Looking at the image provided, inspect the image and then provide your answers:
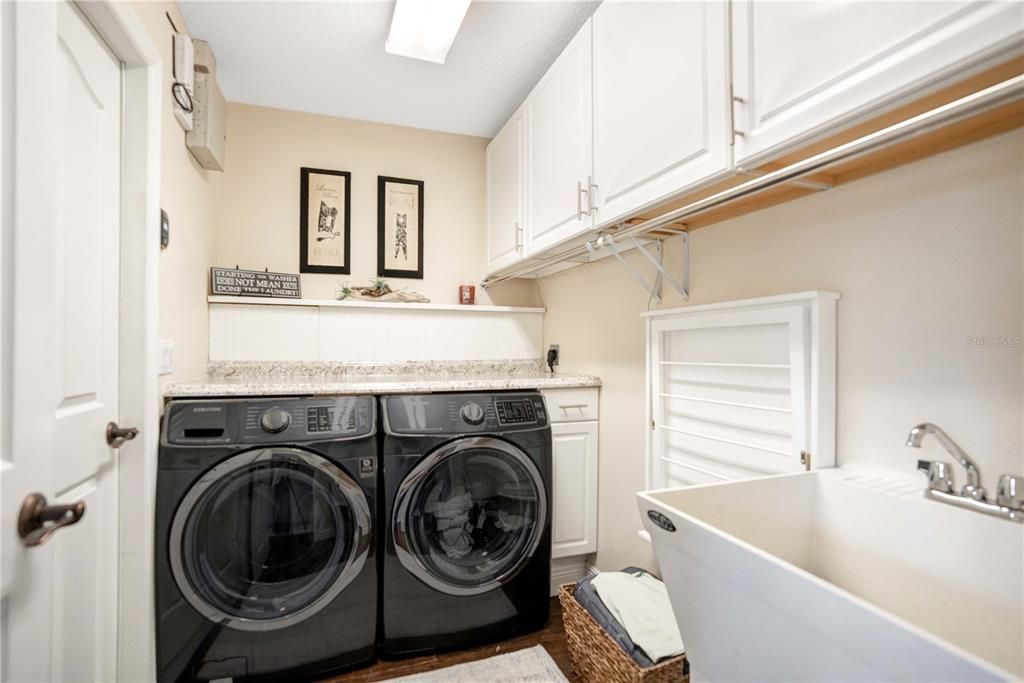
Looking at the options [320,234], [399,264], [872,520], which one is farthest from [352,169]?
[872,520]

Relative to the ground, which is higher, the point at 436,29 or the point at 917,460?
the point at 436,29

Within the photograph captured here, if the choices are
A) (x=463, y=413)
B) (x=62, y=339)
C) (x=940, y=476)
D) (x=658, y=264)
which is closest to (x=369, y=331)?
(x=463, y=413)

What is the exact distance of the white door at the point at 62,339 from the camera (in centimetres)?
74

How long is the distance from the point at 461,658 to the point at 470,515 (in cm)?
53

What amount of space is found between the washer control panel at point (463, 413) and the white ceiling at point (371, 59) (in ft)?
4.91

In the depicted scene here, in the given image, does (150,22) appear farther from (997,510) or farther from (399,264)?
(997,510)

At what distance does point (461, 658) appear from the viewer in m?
1.76

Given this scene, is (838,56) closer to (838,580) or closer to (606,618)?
(838,580)

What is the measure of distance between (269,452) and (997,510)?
187 cm

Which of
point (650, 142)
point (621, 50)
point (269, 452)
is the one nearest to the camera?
point (650, 142)

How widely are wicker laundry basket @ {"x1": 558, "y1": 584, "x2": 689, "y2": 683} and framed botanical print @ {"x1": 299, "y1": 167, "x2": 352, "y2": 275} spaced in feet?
6.72

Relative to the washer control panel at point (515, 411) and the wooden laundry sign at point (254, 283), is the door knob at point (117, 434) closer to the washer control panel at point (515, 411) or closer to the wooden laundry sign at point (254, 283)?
the wooden laundry sign at point (254, 283)

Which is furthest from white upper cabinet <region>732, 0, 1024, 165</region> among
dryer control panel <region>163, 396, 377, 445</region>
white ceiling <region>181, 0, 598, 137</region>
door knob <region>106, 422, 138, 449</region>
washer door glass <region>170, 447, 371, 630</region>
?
door knob <region>106, 422, 138, 449</region>

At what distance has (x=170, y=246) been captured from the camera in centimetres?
163
